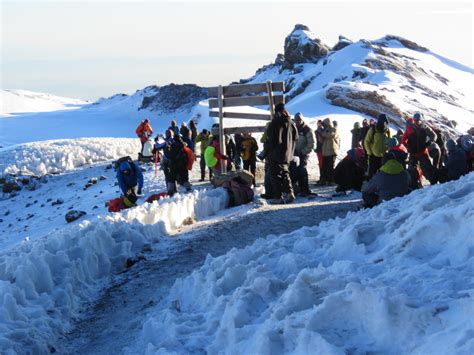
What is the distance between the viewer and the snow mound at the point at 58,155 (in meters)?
28.5

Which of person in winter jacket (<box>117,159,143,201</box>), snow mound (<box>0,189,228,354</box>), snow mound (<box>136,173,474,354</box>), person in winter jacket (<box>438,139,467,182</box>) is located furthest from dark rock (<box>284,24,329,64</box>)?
snow mound (<box>136,173,474,354</box>)

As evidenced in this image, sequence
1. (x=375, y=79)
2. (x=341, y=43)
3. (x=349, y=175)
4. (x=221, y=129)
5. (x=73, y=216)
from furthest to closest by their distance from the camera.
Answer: (x=341, y=43)
(x=375, y=79)
(x=73, y=216)
(x=221, y=129)
(x=349, y=175)

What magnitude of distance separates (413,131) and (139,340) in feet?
27.3

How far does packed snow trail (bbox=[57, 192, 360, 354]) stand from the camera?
5.80 meters

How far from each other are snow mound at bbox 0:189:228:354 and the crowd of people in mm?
2188

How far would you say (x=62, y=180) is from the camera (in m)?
24.6

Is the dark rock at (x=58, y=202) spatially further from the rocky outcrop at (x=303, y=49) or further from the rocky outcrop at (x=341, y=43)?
the rocky outcrop at (x=341, y=43)

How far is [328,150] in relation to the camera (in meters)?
14.7

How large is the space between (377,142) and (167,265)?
5.76 m

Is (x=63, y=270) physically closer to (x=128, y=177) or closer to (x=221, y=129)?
(x=128, y=177)

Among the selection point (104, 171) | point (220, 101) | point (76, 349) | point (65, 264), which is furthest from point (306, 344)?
point (104, 171)

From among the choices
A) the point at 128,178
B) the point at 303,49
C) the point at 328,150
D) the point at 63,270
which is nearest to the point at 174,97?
the point at 303,49

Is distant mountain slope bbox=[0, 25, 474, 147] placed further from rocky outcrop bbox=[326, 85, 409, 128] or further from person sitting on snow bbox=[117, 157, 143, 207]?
person sitting on snow bbox=[117, 157, 143, 207]

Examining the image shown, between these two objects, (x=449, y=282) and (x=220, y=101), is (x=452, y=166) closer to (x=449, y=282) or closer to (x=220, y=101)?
(x=220, y=101)
